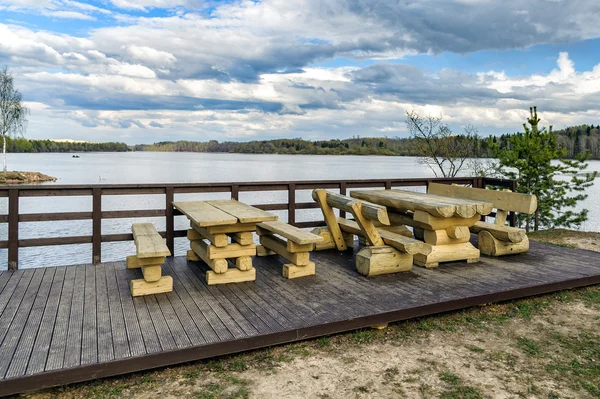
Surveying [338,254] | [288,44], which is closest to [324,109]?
[288,44]

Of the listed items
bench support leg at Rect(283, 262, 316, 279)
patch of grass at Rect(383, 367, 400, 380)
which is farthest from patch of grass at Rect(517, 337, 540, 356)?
bench support leg at Rect(283, 262, 316, 279)

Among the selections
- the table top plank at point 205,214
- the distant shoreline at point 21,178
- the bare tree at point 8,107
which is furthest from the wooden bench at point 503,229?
the bare tree at point 8,107

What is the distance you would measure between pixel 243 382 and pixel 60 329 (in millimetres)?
1534

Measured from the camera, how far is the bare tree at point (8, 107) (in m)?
36.9

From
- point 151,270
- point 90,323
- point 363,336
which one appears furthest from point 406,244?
point 90,323

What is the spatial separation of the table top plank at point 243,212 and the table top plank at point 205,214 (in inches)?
2.9

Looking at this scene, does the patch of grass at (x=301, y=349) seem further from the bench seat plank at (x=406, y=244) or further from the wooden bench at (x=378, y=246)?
the bench seat plank at (x=406, y=244)

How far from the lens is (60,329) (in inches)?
126

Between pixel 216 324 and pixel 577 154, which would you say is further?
pixel 577 154

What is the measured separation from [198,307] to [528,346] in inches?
111

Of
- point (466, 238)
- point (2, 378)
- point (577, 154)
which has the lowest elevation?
point (2, 378)

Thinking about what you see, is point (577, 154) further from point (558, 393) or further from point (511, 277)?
point (558, 393)

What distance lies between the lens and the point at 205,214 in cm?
453

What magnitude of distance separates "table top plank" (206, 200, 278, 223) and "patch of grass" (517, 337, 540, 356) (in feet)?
8.15
